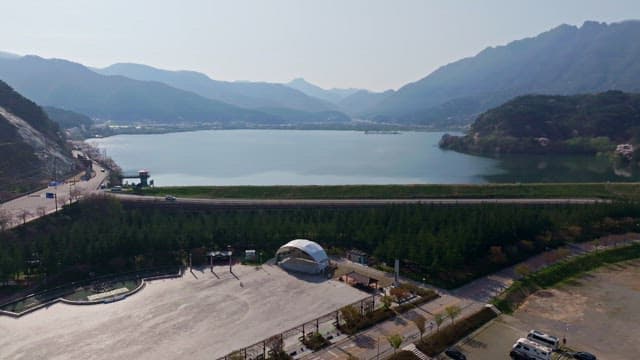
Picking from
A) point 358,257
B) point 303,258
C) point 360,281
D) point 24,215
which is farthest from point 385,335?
point 24,215

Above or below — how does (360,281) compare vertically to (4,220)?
below

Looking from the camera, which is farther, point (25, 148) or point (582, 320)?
point (25, 148)

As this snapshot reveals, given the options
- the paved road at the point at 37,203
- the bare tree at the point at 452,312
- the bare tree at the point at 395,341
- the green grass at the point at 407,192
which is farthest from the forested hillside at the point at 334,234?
the green grass at the point at 407,192

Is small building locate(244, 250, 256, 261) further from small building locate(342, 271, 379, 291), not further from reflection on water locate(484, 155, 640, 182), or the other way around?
reflection on water locate(484, 155, 640, 182)

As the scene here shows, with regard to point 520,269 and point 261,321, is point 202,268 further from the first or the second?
point 520,269

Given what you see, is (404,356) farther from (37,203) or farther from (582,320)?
(37,203)

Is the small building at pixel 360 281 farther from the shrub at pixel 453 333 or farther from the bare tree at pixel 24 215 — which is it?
the bare tree at pixel 24 215

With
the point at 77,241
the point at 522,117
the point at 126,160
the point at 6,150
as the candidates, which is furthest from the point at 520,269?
the point at 522,117

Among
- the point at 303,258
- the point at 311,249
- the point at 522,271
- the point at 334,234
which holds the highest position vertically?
the point at 311,249
